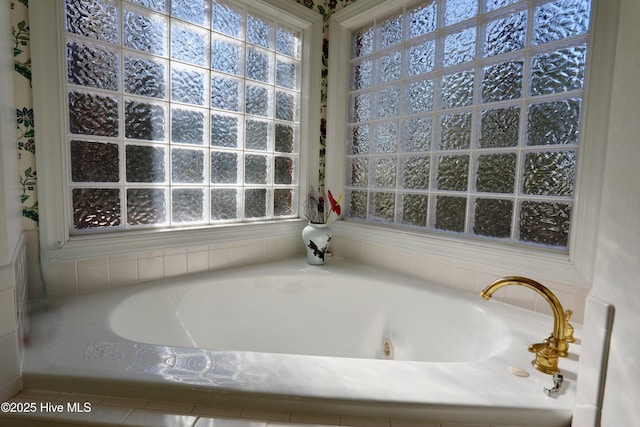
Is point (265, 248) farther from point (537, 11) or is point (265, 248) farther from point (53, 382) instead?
point (537, 11)

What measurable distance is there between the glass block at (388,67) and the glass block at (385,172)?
1.55 ft

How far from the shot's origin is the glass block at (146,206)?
1474 millimetres

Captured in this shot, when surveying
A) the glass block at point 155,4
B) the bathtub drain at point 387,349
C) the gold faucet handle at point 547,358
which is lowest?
the bathtub drain at point 387,349

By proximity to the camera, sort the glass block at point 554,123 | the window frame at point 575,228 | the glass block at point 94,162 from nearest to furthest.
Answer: the window frame at point 575,228
the glass block at point 554,123
the glass block at point 94,162

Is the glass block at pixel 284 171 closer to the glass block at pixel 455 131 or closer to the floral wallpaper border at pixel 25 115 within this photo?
the glass block at pixel 455 131

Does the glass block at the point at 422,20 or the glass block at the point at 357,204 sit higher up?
the glass block at the point at 422,20

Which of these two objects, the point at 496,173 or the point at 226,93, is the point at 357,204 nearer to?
the point at 496,173

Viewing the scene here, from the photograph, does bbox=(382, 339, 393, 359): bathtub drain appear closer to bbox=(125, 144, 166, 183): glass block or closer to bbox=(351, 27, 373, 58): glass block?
bbox=(125, 144, 166, 183): glass block

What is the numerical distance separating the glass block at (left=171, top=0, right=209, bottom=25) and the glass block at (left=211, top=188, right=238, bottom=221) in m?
0.86

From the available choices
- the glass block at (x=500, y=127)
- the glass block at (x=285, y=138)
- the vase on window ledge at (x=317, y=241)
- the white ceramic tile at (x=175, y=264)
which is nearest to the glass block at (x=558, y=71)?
the glass block at (x=500, y=127)

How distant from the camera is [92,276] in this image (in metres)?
1.34

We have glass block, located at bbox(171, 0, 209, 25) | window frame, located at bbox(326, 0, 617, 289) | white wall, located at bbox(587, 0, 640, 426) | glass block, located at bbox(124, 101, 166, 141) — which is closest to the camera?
white wall, located at bbox(587, 0, 640, 426)

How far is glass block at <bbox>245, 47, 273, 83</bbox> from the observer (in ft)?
6.02

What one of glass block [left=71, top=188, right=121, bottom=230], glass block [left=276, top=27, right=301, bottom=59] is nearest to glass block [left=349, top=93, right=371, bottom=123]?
glass block [left=276, top=27, right=301, bottom=59]
